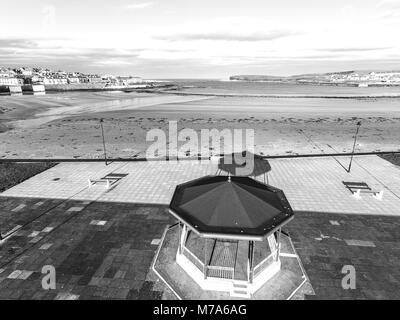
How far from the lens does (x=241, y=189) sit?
36.0 ft

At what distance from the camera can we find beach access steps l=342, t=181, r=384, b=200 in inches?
729

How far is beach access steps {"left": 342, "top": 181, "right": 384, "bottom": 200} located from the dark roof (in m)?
10.0

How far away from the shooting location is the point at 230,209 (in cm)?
1019

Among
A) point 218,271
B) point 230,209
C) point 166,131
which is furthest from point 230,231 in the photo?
point 166,131

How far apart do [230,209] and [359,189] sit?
13.1 meters

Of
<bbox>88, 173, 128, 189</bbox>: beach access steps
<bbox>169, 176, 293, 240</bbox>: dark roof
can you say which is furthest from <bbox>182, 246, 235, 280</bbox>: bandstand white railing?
<bbox>88, 173, 128, 189</bbox>: beach access steps

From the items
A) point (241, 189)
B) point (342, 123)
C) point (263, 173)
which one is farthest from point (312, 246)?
point (342, 123)

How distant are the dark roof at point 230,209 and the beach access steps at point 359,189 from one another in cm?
1000

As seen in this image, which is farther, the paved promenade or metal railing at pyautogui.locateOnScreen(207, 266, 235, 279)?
the paved promenade

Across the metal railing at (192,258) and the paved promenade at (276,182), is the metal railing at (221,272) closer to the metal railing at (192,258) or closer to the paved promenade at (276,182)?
the metal railing at (192,258)

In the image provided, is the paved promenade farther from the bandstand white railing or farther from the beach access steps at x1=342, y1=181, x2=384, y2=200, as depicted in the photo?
the bandstand white railing

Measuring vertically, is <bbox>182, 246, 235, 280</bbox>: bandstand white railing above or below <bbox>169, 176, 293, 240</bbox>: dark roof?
below

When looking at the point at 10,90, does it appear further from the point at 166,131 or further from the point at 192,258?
the point at 192,258
